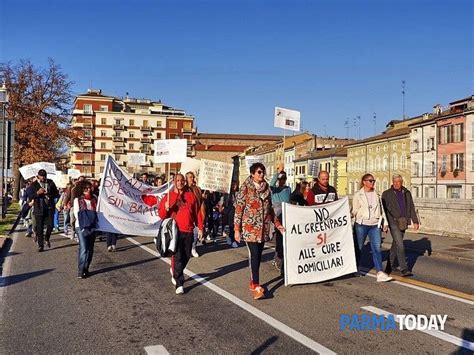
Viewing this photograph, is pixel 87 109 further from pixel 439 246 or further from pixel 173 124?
pixel 439 246

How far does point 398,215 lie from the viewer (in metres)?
9.92

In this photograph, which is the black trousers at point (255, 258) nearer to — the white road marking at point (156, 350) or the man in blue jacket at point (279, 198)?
the man in blue jacket at point (279, 198)

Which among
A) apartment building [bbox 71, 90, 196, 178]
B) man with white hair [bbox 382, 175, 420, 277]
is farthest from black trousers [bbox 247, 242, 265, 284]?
apartment building [bbox 71, 90, 196, 178]

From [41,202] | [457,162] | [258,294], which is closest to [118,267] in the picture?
[41,202]

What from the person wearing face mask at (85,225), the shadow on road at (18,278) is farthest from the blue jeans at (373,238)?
the shadow on road at (18,278)

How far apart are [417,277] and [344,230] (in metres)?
1.91

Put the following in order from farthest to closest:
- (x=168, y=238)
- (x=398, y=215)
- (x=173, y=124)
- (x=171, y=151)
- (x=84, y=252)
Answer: (x=173, y=124), (x=171, y=151), (x=398, y=215), (x=84, y=252), (x=168, y=238)

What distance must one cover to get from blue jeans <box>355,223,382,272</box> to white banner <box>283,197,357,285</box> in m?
0.40

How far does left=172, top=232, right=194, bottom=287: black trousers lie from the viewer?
820cm

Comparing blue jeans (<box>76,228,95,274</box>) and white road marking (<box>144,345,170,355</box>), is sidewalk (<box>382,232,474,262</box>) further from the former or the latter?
white road marking (<box>144,345,170,355</box>)

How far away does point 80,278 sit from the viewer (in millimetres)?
9453

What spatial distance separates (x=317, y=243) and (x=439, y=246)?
327 inches

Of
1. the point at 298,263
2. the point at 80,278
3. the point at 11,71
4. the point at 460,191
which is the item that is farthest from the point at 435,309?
the point at 460,191

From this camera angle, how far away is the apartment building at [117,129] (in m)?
116
